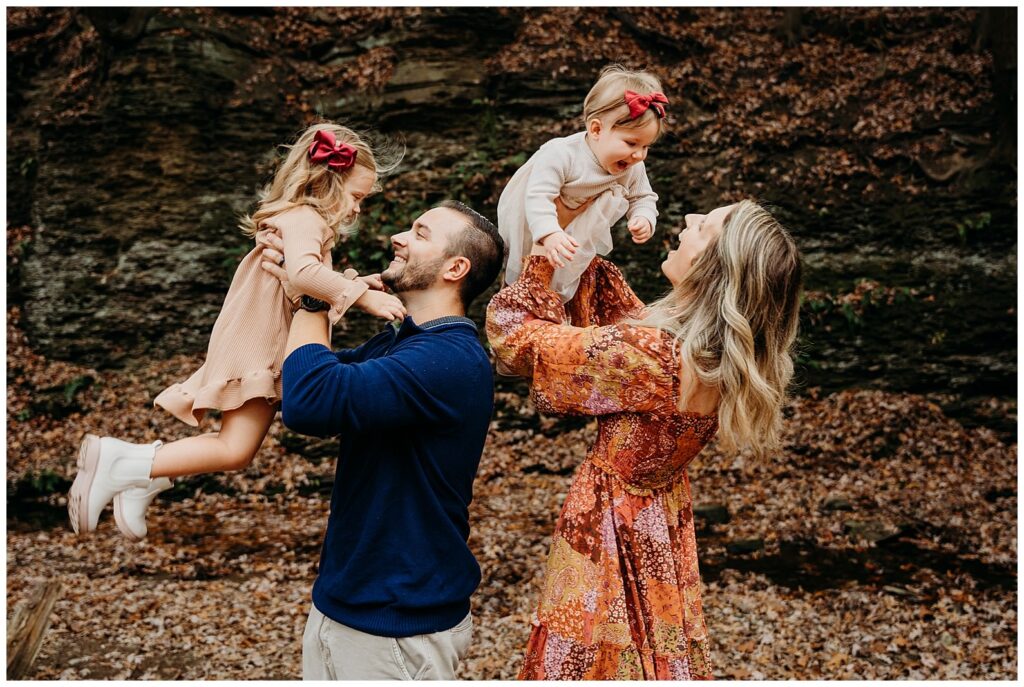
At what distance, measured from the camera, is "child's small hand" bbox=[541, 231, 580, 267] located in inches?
106

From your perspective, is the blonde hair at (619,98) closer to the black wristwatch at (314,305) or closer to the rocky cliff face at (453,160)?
the black wristwatch at (314,305)

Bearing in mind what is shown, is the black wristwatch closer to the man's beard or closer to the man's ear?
the man's beard

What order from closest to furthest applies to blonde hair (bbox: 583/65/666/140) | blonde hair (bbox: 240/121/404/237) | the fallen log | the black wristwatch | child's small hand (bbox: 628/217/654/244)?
the black wristwatch → blonde hair (bbox: 240/121/404/237) → blonde hair (bbox: 583/65/666/140) → child's small hand (bbox: 628/217/654/244) → the fallen log

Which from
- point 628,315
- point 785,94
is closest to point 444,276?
point 628,315

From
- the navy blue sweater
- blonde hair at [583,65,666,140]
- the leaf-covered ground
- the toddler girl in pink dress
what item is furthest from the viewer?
the leaf-covered ground

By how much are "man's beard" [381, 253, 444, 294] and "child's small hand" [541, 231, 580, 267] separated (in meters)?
0.35

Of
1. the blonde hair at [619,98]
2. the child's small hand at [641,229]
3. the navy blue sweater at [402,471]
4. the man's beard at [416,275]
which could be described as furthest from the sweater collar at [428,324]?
the blonde hair at [619,98]

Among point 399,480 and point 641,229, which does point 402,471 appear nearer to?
point 399,480

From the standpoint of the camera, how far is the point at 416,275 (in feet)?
8.74

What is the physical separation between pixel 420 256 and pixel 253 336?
0.64 m

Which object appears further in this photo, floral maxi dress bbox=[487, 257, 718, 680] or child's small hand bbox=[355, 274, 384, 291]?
child's small hand bbox=[355, 274, 384, 291]

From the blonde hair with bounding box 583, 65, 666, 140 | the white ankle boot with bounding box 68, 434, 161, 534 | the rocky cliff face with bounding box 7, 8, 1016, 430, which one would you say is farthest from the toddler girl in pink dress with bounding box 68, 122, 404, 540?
the rocky cliff face with bounding box 7, 8, 1016, 430

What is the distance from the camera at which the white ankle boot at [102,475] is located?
2.66 m

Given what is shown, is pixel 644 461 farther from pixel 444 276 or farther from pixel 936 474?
pixel 936 474
